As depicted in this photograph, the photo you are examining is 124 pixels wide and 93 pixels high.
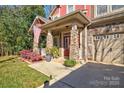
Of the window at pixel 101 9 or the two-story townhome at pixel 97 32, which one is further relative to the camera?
the window at pixel 101 9

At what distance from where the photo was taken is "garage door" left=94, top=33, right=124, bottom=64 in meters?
11.5

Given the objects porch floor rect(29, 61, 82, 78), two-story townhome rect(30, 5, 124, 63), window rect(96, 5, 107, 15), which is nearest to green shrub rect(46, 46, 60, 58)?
two-story townhome rect(30, 5, 124, 63)

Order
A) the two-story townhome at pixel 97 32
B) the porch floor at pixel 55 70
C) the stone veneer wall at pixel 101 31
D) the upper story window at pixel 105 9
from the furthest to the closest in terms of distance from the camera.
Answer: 1. the upper story window at pixel 105 9
2. the two-story townhome at pixel 97 32
3. the stone veneer wall at pixel 101 31
4. the porch floor at pixel 55 70

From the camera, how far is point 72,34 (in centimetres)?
1262

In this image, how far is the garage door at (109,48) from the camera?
11.5m

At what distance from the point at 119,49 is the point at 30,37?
14268 millimetres

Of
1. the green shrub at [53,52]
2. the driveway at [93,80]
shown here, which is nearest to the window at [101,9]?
the green shrub at [53,52]

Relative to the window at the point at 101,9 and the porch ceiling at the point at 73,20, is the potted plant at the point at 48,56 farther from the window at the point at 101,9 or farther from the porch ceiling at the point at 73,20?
the window at the point at 101,9

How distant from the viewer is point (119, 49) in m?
11.6

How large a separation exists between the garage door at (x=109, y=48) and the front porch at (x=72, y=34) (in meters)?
1.11
